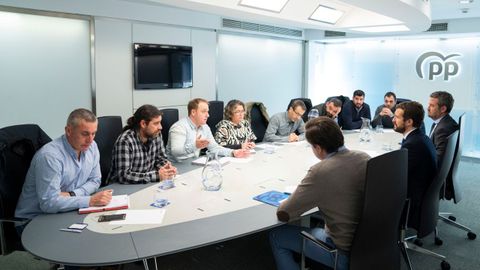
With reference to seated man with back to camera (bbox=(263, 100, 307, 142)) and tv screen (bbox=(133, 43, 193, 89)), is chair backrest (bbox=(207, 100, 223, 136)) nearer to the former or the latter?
seated man with back to camera (bbox=(263, 100, 307, 142))

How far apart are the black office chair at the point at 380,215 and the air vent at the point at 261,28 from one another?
5147mm

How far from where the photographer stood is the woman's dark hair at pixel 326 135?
217 cm

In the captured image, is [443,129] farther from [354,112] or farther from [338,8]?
[354,112]

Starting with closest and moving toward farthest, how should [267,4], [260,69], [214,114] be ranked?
[267,4] → [214,114] → [260,69]

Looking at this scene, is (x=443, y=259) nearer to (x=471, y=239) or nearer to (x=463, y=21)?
(x=471, y=239)

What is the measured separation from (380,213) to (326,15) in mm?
2563

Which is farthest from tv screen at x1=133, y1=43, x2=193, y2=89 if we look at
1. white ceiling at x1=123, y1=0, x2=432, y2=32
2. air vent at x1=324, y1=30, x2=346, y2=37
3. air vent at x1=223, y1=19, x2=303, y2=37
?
air vent at x1=324, y1=30, x2=346, y2=37

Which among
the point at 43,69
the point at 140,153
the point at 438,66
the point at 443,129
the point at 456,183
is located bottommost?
the point at 456,183

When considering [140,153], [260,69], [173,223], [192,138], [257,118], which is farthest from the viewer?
[260,69]

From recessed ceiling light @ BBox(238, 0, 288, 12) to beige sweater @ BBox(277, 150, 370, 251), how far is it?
1.53 meters

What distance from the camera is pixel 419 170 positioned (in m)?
2.88

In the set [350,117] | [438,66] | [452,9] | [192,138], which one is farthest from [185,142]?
[438,66]

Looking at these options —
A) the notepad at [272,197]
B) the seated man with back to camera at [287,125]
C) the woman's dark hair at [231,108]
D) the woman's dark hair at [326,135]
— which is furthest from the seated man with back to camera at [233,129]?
the woman's dark hair at [326,135]

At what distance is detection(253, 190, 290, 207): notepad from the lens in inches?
97.3
